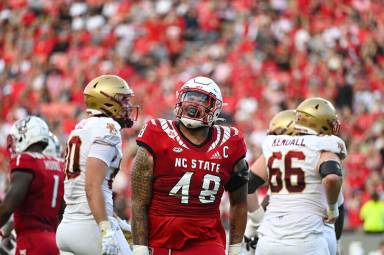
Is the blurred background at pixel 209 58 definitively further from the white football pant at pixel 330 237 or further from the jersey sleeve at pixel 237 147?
the jersey sleeve at pixel 237 147

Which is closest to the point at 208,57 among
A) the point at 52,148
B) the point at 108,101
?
the point at 52,148

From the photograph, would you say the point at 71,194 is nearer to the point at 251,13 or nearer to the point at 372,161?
the point at 372,161

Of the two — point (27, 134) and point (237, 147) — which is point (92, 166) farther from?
point (27, 134)

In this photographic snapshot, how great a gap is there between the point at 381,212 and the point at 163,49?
6882 millimetres

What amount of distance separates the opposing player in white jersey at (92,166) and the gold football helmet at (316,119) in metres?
1.57

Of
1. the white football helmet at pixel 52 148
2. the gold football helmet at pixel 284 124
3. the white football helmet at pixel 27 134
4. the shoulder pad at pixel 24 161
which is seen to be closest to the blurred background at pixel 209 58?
the gold football helmet at pixel 284 124

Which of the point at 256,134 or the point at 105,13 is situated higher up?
the point at 105,13

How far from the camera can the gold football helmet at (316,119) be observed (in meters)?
7.83

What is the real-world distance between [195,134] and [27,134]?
2084mm

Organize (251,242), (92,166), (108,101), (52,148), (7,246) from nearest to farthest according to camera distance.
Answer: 1. (92,166)
2. (108,101)
3. (52,148)
4. (7,246)
5. (251,242)

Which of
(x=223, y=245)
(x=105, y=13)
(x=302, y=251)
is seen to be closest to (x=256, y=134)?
(x=105, y=13)

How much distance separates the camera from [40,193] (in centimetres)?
756

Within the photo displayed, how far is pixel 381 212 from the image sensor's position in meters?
14.9

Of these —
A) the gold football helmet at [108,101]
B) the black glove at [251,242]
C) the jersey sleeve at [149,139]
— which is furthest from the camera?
the black glove at [251,242]
